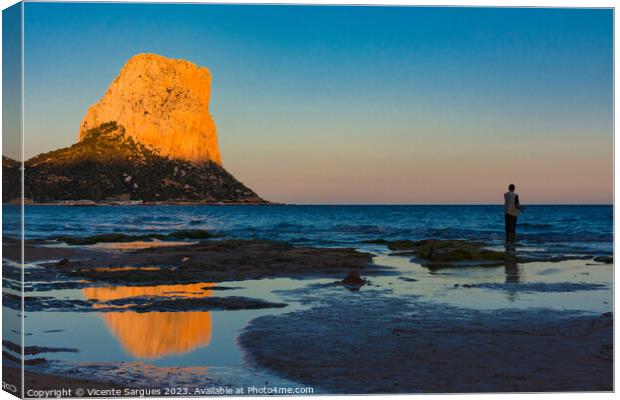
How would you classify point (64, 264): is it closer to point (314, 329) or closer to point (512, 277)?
point (512, 277)

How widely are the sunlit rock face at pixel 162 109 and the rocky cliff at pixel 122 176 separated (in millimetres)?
2343

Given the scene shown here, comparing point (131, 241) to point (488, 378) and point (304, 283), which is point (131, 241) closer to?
point (304, 283)

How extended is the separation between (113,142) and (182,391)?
10647cm

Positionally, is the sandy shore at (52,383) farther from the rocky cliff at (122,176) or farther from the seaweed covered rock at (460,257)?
the rocky cliff at (122,176)

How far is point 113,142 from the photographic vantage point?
111 m

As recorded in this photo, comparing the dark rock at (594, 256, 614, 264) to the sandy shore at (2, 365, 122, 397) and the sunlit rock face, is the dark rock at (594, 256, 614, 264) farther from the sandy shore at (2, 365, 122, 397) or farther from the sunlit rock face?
the sunlit rock face

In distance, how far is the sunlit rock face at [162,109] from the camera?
11725 centimetres

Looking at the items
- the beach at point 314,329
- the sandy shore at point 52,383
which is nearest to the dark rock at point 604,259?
the beach at point 314,329

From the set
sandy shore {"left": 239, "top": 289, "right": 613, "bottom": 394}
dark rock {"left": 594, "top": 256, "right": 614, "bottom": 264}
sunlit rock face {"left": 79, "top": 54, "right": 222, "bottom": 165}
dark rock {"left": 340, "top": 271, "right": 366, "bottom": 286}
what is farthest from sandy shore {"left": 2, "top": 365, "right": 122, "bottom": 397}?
sunlit rock face {"left": 79, "top": 54, "right": 222, "bottom": 165}

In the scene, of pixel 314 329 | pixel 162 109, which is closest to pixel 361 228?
pixel 314 329

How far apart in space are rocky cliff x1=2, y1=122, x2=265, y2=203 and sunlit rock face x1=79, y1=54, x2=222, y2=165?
234 centimetres

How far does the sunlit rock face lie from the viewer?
117250 mm

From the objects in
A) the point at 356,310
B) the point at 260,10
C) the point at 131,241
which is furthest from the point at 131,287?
the point at 131,241

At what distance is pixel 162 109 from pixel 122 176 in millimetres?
38282
